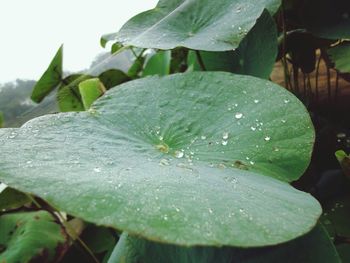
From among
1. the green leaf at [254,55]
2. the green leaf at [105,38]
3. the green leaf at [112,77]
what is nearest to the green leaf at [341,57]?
the green leaf at [254,55]

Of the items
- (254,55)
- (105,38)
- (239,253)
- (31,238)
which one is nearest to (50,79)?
(105,38)

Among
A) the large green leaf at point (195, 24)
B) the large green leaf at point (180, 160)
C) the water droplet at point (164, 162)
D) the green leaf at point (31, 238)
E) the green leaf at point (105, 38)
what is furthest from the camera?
A: the green leaf at point (105, 38)

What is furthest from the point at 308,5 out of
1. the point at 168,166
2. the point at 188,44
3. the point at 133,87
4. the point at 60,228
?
the point at 60,228

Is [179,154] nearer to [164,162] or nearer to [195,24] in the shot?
[164,162]

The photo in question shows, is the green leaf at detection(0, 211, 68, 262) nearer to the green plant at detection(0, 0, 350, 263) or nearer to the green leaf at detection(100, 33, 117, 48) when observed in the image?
the green plant at detection(0, 0, 350, 263)

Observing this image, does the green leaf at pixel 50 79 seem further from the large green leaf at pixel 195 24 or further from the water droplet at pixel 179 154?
the water droplet at pixel 179 154

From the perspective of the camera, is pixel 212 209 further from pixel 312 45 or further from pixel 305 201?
pixel 312 45
